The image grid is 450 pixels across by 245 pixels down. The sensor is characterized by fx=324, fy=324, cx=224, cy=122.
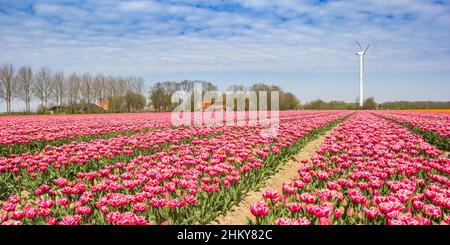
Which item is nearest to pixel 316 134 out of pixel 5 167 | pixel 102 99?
pixel 5 167

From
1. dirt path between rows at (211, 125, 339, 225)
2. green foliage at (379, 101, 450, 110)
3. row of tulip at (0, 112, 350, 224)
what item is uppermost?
green foliage at (379, 101, 450, 110)

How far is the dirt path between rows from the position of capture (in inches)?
191

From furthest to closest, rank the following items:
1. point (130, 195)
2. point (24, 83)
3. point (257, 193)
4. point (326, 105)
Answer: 1. point (326, 105)
2. point (24, 83)
3. point (257, 193)
4. point (130, 195)

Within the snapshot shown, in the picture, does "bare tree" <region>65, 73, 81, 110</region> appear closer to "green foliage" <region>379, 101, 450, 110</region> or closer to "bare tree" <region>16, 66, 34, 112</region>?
"bare tree" <region>16, 66, 34, 112</region>

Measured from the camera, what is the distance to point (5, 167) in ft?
20.8

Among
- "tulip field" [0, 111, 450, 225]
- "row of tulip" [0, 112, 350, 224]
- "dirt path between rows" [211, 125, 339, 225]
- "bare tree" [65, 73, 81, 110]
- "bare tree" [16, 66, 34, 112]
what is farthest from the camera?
"bare tree" [65, 73, 81, 110]

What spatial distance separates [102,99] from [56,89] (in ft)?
42.1

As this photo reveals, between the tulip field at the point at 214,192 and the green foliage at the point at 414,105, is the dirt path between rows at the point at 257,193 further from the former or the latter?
the green foliage at the point at 414,105

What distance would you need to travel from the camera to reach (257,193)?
6.24m

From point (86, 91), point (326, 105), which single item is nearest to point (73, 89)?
point (86, 91)

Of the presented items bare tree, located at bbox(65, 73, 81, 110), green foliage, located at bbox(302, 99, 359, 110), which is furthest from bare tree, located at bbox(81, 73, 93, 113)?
green foliage, located at bbox(302, 99, 359, 110)

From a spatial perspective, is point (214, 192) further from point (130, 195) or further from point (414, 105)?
point (414, 105)
